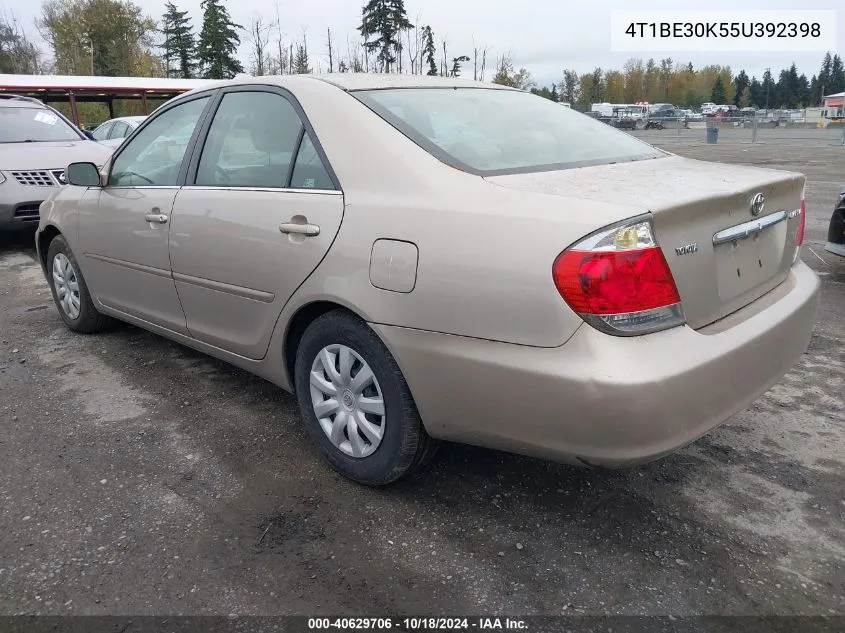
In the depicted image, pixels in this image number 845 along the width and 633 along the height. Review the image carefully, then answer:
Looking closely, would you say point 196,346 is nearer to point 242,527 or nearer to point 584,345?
point 242,527

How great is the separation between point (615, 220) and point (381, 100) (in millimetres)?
1276

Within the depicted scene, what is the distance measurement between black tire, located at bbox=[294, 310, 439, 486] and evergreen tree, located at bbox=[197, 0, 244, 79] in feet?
191

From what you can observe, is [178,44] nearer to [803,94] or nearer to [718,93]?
[718,93]

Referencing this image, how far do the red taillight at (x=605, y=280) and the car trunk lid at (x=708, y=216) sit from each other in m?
0.12

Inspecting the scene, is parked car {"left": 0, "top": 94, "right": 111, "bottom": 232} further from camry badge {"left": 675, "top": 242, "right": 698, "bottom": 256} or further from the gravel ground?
camry badge {"left": 675, "top": 242, "right": 698, "bottom": 256}

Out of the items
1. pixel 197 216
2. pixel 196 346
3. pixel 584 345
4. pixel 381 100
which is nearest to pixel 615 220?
pixel 584 345

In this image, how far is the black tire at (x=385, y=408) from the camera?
8.23ft

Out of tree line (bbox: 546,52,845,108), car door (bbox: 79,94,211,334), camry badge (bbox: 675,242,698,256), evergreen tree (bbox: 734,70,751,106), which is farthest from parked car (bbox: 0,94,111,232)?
evergreen tree (bbox: 734,70,751,106)

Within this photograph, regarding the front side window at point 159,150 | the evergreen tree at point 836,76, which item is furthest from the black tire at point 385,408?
the evergreen tree at point 836,76

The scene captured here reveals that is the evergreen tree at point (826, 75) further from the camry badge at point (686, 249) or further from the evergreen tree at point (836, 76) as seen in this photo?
the camry badge at point (686, 249)

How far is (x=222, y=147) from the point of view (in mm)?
3357

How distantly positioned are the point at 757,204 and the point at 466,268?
1109 millimetres

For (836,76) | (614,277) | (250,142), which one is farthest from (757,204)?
(836,76)

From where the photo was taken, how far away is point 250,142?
3.20 meters
